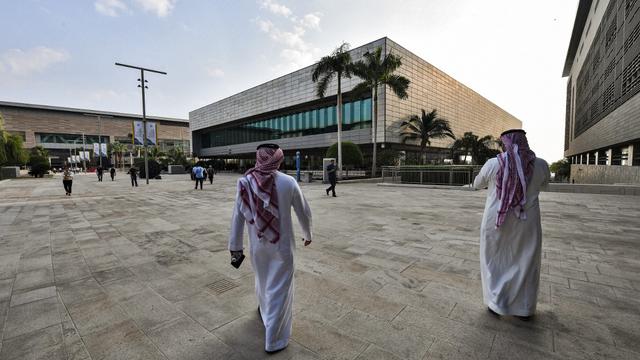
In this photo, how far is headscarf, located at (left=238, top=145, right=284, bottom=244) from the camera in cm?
226

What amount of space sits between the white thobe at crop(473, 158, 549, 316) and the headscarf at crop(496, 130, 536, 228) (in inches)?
2.2

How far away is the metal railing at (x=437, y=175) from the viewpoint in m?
16.7

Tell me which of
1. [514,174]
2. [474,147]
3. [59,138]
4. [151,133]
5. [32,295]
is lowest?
[32,295]

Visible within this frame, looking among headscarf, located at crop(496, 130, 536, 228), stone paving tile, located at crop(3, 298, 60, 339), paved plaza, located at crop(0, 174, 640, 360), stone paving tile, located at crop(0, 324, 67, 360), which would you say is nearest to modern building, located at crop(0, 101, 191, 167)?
paved plaza, located at crop(0, 174, 640, 360)

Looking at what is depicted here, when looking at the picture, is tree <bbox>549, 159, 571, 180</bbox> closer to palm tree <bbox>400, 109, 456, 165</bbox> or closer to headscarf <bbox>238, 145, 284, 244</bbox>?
palm tree <bbox>400, 109, 456, 165</bbox>

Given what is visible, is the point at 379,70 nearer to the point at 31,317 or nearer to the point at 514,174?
the point at 514,174

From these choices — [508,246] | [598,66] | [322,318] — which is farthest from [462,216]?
[598,66]

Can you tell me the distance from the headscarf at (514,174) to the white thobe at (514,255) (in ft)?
0.18

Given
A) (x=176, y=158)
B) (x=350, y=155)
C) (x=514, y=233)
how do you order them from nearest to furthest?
(x=514, y=233) < (x=350, y=155) < (x=176, y=158)

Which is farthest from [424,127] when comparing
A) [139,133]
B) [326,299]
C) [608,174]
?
[326,299]

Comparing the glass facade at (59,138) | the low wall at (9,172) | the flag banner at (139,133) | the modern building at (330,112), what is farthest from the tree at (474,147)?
the glass facade at (59,138)

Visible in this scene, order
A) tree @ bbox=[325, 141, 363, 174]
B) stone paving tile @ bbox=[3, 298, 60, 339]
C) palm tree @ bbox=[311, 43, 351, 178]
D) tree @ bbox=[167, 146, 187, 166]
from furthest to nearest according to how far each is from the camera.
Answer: tree @ bbox=[167, 146, 187, 166], tree @ bbox=[325, 141, 363, 174], palm tree @ bbox=[311, 43, 351, 178], stone paving tile @ bbox=[3, 298, 60, 339]

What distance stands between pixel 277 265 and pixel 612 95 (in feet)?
93.7

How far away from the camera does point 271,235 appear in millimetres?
2256
